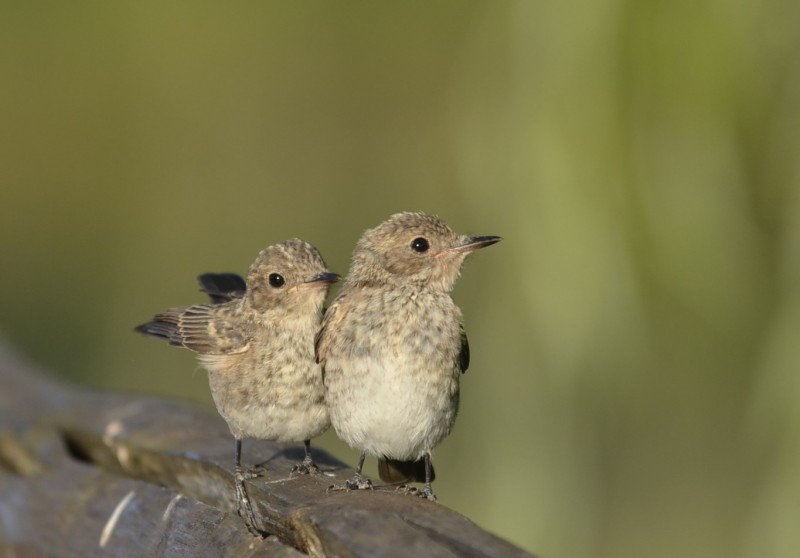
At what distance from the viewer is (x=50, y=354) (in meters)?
9.11

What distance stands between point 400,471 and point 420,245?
2.07 ft

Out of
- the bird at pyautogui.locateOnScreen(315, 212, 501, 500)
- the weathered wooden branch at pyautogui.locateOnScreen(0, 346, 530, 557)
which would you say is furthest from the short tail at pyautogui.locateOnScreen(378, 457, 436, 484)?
the weathered wooden branch at pyautogui.locateOnScreen(0, 346, 530, 557)

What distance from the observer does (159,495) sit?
11.8 feet

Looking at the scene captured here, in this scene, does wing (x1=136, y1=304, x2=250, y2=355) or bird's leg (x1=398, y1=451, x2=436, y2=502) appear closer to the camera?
bird's leg (x1=398, y1=451, x2=436, y2=502)

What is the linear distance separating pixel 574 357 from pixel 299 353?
2.59 feet

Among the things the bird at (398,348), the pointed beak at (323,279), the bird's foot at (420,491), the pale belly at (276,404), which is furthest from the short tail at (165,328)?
the bird's foot at (420,491)

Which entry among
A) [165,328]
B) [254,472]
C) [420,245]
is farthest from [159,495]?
[420,245]

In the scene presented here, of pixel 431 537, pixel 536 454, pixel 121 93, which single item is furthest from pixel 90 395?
pixel 121 93

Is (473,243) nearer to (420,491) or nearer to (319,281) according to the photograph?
(319,281)

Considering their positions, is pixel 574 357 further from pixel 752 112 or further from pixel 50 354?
pixel 50 354

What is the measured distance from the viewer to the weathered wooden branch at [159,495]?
269 centimetres

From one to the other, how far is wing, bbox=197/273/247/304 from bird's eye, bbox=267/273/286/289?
42 cm

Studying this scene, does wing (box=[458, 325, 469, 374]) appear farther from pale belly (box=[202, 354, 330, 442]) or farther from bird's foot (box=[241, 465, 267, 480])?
bird's foot (box=[241, 465, 267, 480])

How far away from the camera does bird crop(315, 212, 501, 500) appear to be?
3545mm
